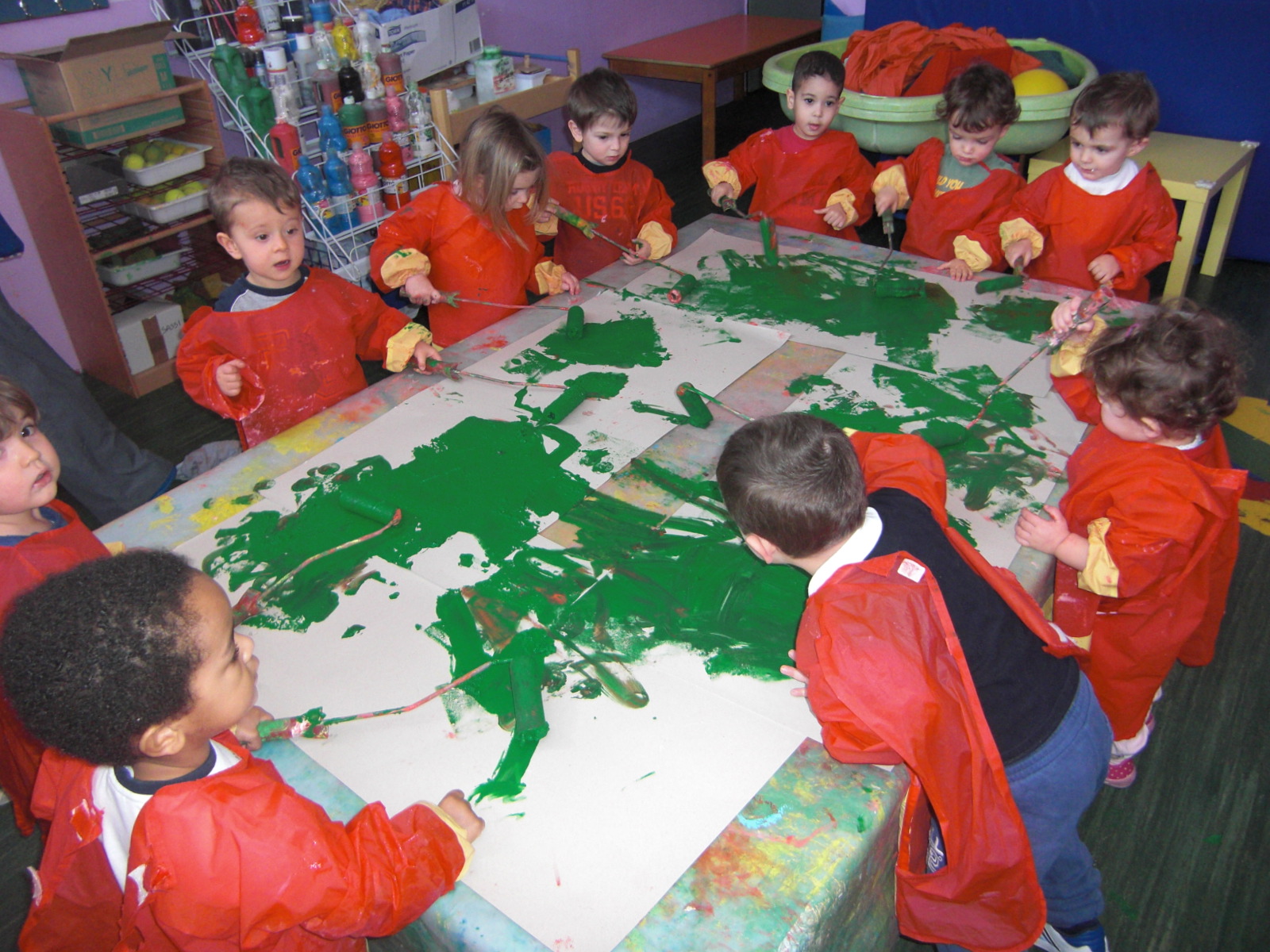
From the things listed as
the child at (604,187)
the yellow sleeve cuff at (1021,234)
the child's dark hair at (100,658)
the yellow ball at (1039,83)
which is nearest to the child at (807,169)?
the child at (604,187)

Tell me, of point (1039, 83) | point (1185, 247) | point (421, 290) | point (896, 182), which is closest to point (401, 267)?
point (421, 290)

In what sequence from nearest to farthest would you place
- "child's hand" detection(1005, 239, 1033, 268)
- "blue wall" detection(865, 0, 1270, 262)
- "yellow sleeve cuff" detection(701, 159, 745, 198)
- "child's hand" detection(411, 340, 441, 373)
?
"child's hand" detection(411, 340, 441, 373) < "child's hand" detection(1005, 239, 1033, 268) < "yellow sleeve cuff" detection(701, 159, 745, 198) < "blue wall" detection(865, 0, 1270, 262)

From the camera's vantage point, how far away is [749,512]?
3.92ft

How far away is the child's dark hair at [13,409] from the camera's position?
131 cm

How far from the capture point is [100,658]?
867 mm

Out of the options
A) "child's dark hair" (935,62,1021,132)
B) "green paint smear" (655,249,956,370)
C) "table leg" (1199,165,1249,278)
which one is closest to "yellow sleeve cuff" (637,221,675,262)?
"green paint smear" (655,249,956,370)

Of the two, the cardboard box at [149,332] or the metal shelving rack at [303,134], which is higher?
the metal shelving rack at [303,134]

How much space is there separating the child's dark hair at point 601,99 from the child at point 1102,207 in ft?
3.78

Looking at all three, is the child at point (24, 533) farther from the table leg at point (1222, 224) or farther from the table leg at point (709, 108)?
the table leg at point (1222, 224)

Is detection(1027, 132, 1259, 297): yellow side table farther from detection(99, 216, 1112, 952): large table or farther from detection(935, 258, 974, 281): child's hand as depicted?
detection(99, 216, 1112, 952): large table

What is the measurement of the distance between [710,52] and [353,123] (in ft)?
8.53

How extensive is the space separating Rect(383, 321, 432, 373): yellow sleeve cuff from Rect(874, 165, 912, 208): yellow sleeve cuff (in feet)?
5.21

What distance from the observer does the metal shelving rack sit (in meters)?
3.12

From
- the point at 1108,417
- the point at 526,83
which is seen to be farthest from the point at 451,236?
the point at 526,83
